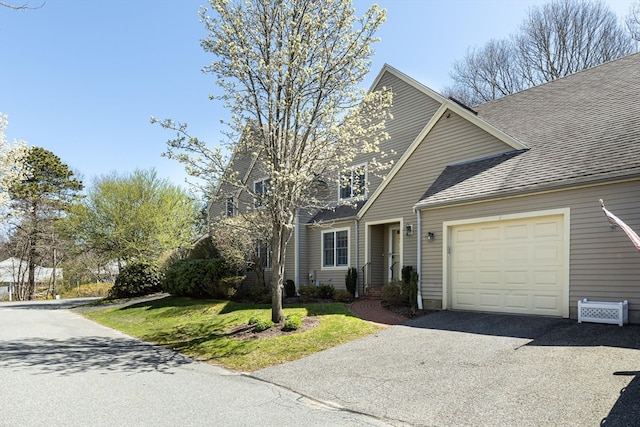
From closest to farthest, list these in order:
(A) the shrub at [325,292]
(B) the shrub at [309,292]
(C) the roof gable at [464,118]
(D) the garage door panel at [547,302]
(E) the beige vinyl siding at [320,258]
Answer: (D) the garage door panel at [547,302]
(C) the roof gable at [464,118]
(A) the shrub at [325,292]
(B) the shrub at [309,292]
(E) the beige vinyl siding at [320,258]

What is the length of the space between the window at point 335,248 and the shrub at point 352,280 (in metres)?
0.89

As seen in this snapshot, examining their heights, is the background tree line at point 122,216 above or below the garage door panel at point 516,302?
above

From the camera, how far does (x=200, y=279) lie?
1845 cm

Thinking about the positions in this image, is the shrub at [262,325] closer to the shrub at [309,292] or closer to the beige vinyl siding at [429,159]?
the beige vinyl siding at [429,159]

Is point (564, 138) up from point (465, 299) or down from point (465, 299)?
up

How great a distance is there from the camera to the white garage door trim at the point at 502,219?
28.7 ft

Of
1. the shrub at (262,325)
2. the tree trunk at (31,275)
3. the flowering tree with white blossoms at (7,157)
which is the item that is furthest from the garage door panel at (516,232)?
the tree trunk at (31,275)

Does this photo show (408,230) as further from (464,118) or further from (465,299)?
(464,118)

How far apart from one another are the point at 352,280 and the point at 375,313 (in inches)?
150

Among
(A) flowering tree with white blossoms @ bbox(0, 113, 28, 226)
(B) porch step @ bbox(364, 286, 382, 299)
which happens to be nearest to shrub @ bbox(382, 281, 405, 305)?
(B) porch step @ bbox(364, 286, 382, 299)

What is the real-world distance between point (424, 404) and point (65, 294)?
38159mm

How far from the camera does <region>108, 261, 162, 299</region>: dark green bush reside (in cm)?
2358

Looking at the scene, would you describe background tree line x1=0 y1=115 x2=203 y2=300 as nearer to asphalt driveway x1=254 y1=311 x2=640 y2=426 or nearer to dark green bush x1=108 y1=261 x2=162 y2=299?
dark green bush x1=108 y1=261 x2=162 y2=299

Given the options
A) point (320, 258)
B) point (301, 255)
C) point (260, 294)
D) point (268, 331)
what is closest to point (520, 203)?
point (268, 331)
